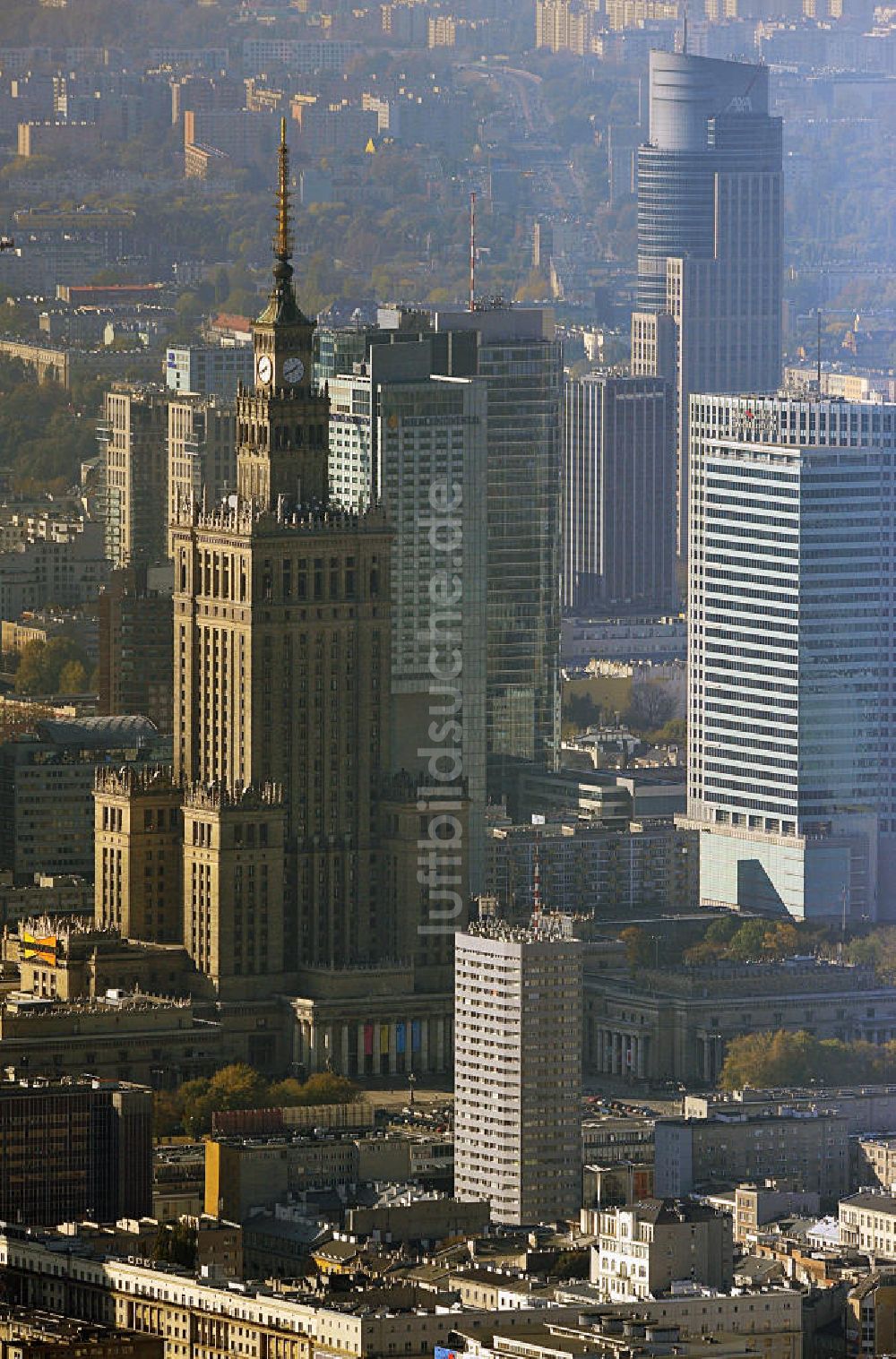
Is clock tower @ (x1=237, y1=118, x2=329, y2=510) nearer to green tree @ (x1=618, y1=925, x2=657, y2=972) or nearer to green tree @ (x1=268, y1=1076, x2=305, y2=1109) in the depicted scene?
green tree @ (x1=618, y1=925, x2=657, y2=972)

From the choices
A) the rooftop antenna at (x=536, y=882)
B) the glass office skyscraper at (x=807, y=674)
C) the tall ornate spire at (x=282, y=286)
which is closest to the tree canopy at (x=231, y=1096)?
the rooftop antenna at (x=536, y=882)

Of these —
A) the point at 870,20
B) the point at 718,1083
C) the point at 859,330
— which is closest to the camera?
the point at 718,1083

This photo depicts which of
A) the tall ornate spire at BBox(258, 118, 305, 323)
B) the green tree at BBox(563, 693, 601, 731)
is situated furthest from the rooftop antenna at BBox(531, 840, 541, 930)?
the green tree at BBox(563, 693, 601, 731)

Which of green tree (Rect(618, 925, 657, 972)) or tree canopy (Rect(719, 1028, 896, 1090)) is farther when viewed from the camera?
green tree (Rect(618, 925, 657, 972))

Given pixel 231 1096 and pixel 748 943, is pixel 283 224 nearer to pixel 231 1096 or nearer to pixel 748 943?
pixel 748 943

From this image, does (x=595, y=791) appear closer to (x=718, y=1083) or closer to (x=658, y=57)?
(x=718, y=1083)

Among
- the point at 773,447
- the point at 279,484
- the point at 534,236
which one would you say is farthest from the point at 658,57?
the point at 279,484
